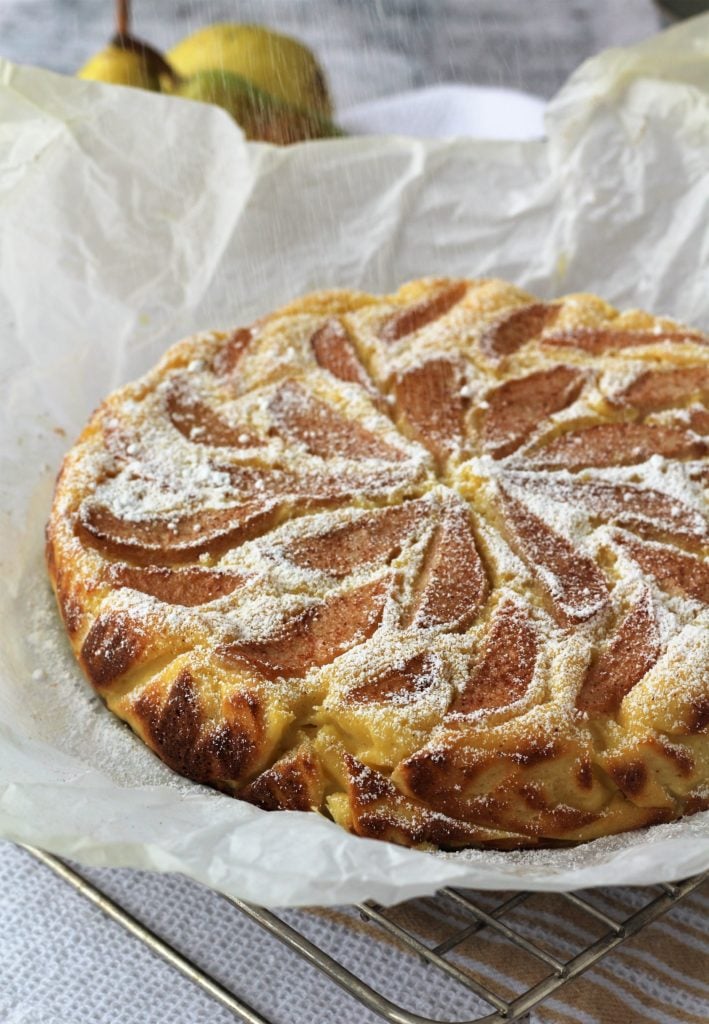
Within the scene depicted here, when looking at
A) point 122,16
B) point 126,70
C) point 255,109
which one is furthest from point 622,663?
point 122,16

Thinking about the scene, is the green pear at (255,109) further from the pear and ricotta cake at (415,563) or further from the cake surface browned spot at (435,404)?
the cake surface browned spot at (435,404)

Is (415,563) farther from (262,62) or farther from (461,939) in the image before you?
(262,62)

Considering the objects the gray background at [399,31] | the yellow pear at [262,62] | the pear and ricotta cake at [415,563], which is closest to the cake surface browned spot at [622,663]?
the pear and ricotta cake at [415,563]

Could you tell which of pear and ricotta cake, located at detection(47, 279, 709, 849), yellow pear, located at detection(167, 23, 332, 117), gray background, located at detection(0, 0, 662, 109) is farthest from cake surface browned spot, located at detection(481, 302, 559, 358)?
gray background, located at detection(0, 0, 662, 109)

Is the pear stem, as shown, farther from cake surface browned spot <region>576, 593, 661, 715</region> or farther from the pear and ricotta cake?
cake surface browned spot <region>576, 593, 661, 715</region>

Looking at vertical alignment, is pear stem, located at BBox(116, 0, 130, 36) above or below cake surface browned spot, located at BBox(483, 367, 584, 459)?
above
